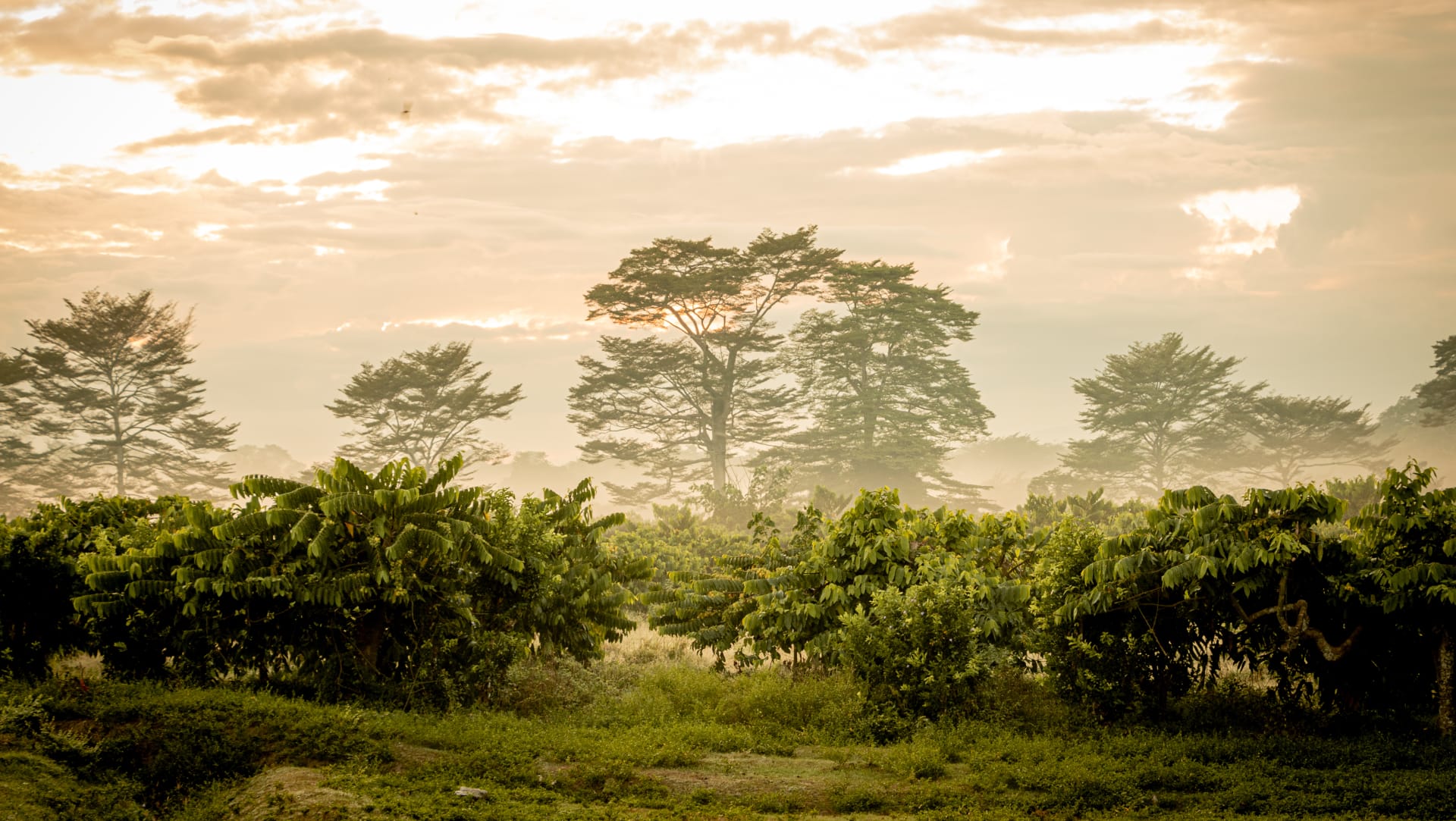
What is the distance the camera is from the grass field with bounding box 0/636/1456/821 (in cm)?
870

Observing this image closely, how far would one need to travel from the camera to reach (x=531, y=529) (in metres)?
13.3

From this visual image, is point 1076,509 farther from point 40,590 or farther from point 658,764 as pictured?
point 40,590

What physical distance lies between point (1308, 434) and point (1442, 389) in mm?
7585

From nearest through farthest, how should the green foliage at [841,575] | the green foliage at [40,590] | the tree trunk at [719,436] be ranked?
the green foliage at [40,590], the green foliage at [841,575], the tree trunk at [719,436]

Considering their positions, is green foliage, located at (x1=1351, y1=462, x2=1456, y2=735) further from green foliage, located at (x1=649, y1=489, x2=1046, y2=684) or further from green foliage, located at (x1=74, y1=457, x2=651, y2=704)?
green foliage, located at (x1=74, y1=457, x2=651, y2=704)

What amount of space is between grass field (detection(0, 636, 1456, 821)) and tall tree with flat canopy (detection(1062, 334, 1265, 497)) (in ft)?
192

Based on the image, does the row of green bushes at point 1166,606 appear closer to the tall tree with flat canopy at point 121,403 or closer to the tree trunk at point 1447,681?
the tree trunk at point 1447,681

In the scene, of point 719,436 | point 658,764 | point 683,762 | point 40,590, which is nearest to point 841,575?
point 683,762

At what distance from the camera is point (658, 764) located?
10117mm

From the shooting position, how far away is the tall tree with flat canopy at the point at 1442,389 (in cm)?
6319

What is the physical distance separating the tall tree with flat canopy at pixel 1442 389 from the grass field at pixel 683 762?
63.4 meters

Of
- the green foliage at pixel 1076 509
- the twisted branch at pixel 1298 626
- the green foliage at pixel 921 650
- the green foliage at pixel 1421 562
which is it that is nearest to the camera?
the green foliage at pixel 1421 562

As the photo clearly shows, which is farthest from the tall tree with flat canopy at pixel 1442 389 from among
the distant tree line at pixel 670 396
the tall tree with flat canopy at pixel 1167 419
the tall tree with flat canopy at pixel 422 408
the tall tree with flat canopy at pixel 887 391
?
the tall tree with flat canopy at pixel 422 408

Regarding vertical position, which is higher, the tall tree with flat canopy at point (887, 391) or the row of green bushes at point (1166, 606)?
the tall tree with flat canopy at point (887, 391)
